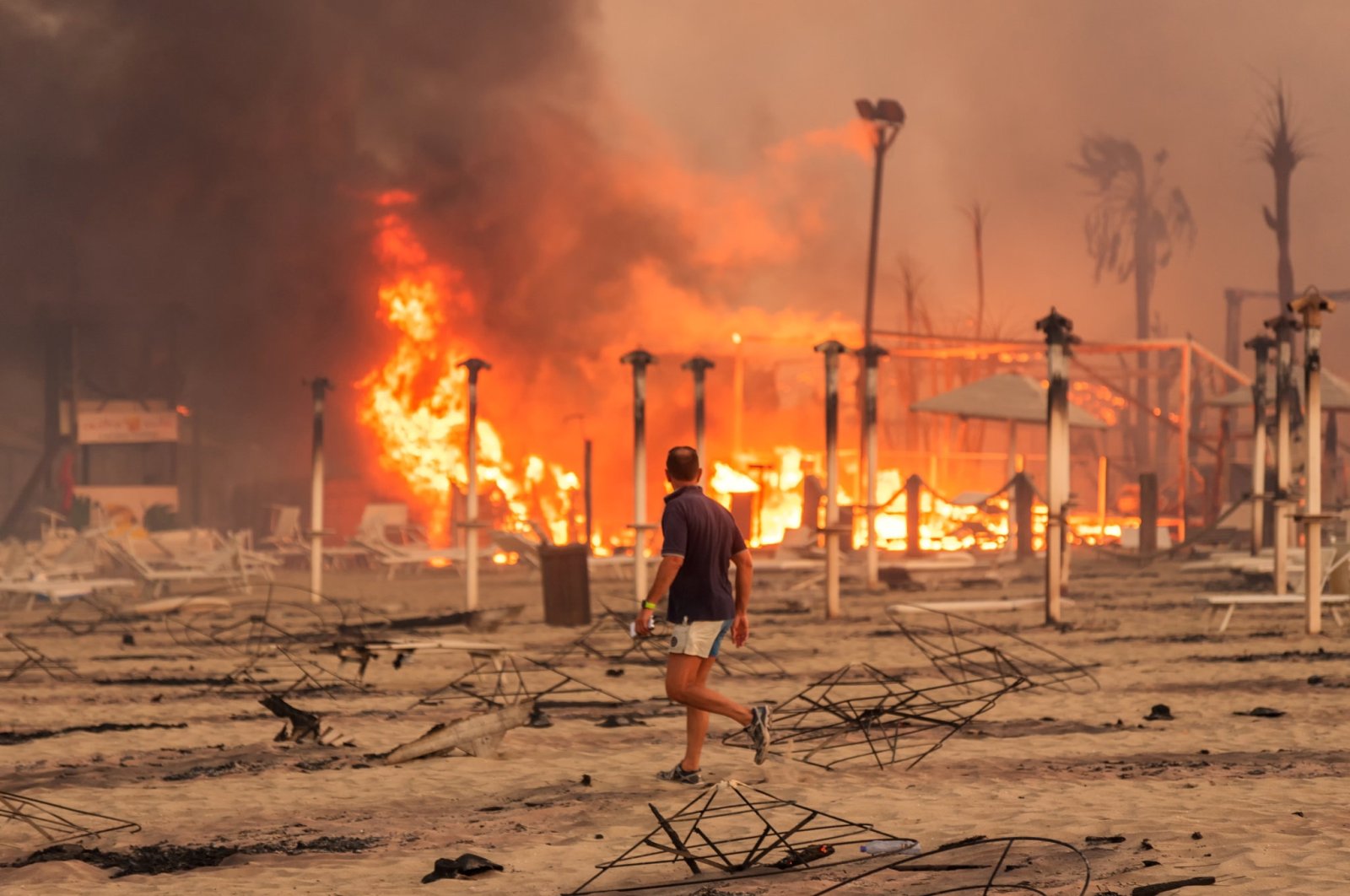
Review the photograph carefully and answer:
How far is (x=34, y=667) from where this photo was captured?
1256 cm

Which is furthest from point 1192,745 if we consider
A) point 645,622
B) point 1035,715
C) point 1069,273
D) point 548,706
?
point 1069,273

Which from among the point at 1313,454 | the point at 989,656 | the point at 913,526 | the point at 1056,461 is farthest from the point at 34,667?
the point at 913,526

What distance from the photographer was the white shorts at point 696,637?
708cm

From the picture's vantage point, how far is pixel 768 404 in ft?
125

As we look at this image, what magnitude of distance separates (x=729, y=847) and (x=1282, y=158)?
3971 centimetres

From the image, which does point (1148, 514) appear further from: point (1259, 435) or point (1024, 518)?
point (1259, 435)

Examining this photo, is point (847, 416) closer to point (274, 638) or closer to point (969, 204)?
point (969, 204)

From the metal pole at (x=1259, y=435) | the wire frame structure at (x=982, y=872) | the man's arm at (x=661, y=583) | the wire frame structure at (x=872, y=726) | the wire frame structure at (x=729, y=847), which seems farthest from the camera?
the metal pole at (x=1259, y=435)

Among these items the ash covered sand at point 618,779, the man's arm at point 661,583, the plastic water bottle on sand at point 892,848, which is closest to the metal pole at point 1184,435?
the ash covered sand at point 618,779

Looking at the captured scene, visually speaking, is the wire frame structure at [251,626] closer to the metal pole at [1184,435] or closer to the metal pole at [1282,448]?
the metal pole at [1282,448]

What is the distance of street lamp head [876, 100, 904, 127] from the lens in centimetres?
3406

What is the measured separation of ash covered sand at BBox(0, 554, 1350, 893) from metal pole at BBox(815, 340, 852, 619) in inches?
130

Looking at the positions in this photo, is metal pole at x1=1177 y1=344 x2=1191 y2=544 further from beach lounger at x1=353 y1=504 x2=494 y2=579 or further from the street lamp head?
beach lounger at x1=353 y1=504 x2=494 y2=579

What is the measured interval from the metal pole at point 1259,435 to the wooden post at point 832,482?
212 inches
